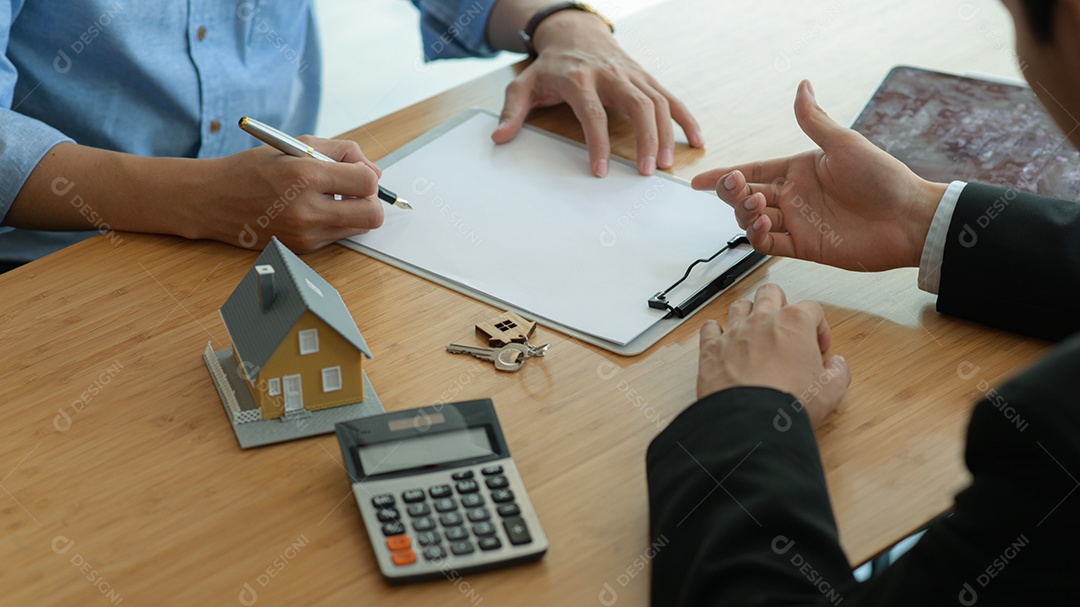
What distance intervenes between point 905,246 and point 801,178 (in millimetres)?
155

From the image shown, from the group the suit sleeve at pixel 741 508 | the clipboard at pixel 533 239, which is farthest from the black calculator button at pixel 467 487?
the clipboard at pixel 533 239

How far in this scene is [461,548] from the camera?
0.80m

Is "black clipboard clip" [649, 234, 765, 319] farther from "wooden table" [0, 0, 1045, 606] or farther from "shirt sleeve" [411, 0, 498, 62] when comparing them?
"shirt sleeve" [411, 0, 498, 62]

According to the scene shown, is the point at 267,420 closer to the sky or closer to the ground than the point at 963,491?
closer to the ground

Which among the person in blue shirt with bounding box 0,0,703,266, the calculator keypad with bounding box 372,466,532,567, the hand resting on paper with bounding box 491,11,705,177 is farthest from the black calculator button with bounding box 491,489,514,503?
the hand resting on paper with bounding box 491,11,705,177

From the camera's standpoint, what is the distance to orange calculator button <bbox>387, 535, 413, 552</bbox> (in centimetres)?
80

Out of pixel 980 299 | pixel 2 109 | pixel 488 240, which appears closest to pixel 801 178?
pixel 980 299

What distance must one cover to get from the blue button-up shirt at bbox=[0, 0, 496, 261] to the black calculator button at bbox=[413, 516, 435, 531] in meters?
0.71

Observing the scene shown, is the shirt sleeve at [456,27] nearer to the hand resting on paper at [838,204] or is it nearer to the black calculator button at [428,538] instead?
the hand resting on paper at [838,204]

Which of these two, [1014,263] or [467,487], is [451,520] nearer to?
[467,487]

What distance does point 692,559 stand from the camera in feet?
2.55

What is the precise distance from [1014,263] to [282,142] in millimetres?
830

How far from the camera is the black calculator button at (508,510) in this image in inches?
32.7

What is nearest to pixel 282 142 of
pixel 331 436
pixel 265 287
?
pixel 265 287
